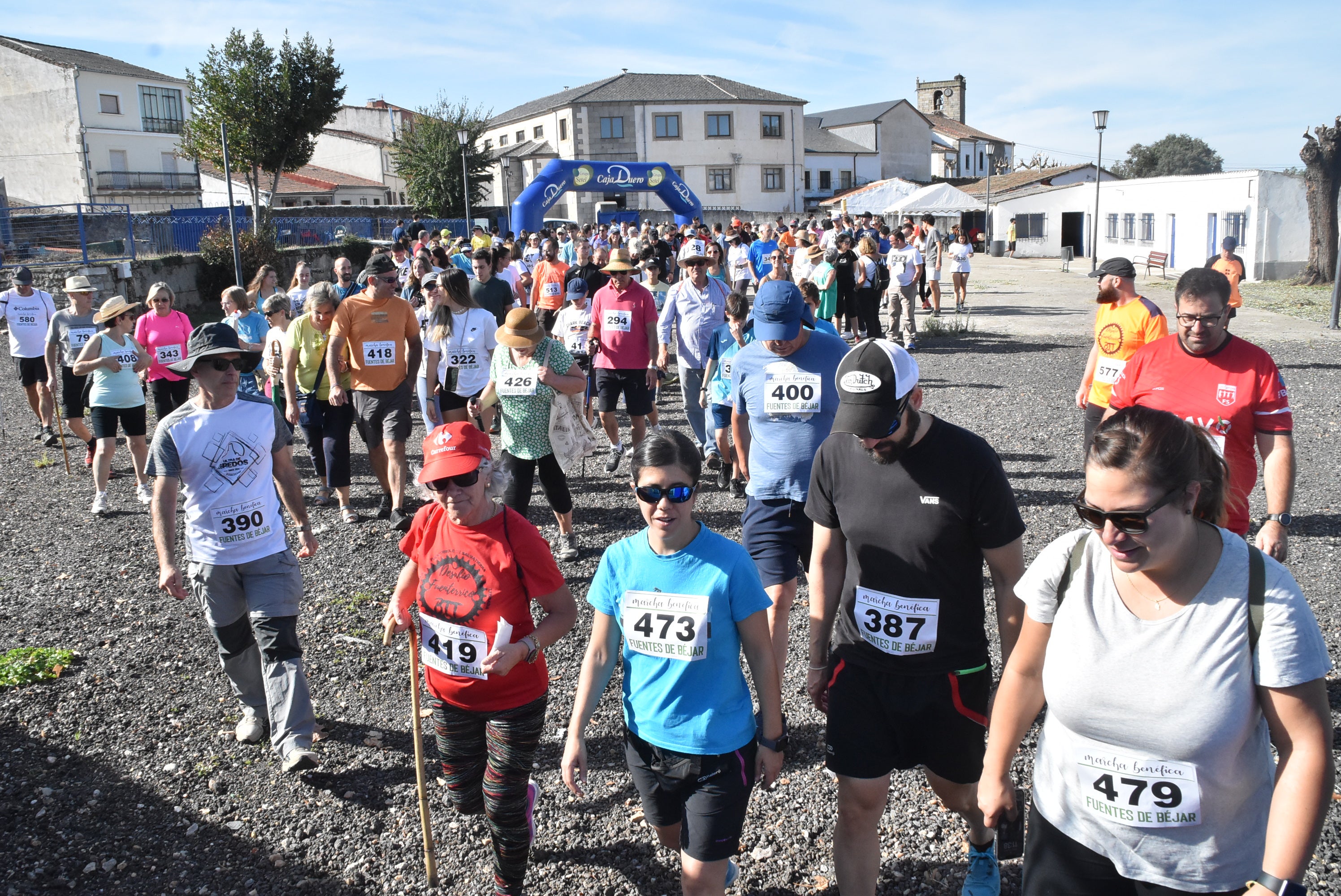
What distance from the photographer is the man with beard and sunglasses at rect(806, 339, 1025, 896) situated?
2895 mm

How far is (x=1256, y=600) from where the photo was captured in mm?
1941

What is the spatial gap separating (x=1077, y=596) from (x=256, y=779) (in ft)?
12.4

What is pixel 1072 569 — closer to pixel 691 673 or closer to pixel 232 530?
pixel 691 673

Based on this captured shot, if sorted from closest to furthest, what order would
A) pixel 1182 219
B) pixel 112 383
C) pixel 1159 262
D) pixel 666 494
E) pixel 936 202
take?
pixel 666 494
pixel 112 383
pixel 1159 262
pixel 1182 219
pixel 936 202

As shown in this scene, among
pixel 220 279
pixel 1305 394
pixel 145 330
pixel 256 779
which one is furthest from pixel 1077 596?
pixel 220 279

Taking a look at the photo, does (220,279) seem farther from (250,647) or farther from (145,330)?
(250,647)

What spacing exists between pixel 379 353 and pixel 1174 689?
21.9 feet

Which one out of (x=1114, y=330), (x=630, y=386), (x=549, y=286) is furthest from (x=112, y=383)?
(x=1114, y=330)

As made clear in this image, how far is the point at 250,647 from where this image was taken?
448cm

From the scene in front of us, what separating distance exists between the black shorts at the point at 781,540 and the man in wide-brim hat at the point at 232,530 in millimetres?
2241

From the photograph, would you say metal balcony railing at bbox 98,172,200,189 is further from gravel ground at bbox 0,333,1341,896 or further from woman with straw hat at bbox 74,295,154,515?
gravel ground at bbox 0,333,1341,896

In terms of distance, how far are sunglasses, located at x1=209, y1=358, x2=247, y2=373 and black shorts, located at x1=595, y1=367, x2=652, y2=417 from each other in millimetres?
4673

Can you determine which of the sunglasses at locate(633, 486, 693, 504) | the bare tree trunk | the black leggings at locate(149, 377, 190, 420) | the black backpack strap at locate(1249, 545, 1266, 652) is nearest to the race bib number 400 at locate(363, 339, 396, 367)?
the black leggings at locate(149, 377, 190, 420)

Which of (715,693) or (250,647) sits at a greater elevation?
(715,693)
